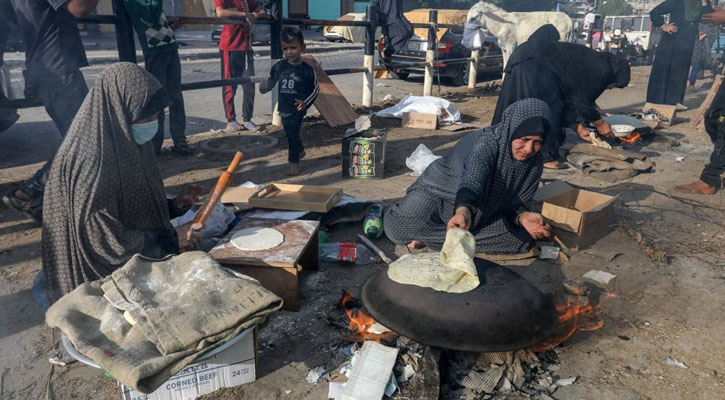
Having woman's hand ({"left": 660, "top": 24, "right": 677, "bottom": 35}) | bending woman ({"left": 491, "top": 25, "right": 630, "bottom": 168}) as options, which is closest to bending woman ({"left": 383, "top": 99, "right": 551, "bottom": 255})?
bending woman ({"left": 491, "top": 25, "right": 630, "bottom": 168})

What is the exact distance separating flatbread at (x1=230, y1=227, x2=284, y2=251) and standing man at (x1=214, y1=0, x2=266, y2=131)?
4116mm

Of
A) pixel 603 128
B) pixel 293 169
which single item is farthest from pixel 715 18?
pixel 293 169

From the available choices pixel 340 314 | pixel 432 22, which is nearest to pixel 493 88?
pixel 432 22

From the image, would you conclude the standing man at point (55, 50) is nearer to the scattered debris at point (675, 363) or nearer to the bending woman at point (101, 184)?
the bending woman at point (101, 184)

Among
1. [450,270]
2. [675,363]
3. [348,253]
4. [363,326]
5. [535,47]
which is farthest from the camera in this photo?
[535,47]

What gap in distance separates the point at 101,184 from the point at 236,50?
493 centimetres

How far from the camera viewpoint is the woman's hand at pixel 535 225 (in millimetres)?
3533

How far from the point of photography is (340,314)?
3146mm

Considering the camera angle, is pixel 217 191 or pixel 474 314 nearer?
pixel 474 314

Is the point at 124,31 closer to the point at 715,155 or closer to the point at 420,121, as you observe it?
the point at 420,121

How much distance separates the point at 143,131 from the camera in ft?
9.04

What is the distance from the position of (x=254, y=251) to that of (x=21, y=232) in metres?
2.41

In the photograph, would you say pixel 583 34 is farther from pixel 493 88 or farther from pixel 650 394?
pixel 650 394

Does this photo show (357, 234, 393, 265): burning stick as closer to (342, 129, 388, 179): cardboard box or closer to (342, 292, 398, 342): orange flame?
(342, 292, 398, 342): orange flame
